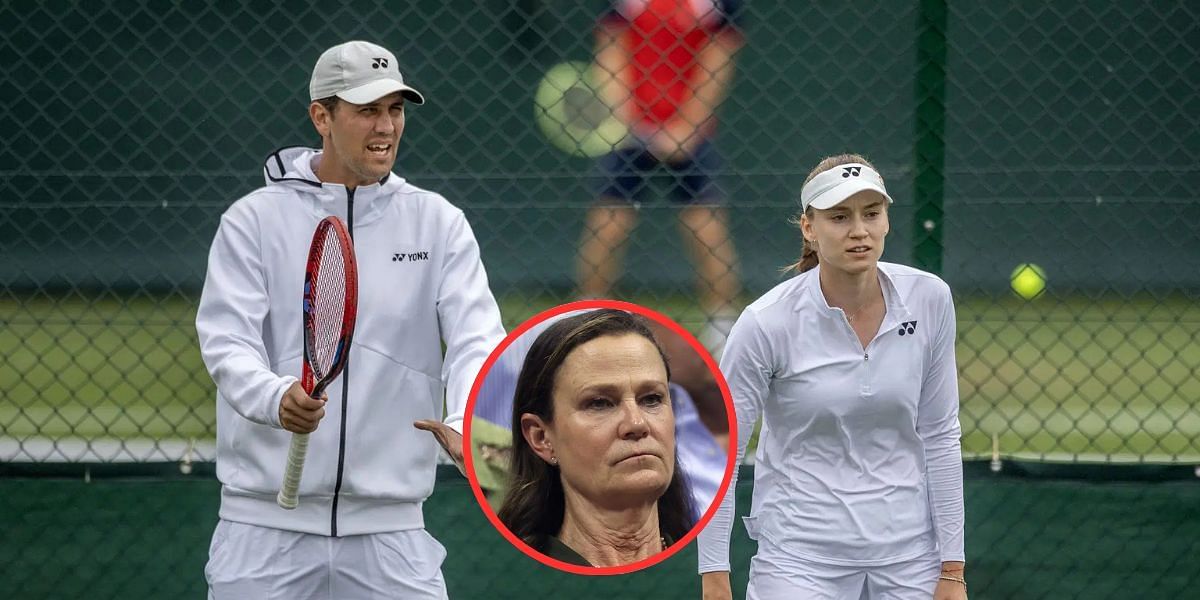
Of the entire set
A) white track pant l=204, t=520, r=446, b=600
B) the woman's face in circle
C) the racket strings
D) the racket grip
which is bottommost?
white track pant l=204, t=520, r=446, b=600

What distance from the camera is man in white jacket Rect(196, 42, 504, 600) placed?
2912mm

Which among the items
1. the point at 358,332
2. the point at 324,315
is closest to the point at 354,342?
the point at 358,332

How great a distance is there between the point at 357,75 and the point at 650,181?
7.67 feet

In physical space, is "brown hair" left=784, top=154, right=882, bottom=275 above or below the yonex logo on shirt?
above

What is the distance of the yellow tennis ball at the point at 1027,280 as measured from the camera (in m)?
6.57

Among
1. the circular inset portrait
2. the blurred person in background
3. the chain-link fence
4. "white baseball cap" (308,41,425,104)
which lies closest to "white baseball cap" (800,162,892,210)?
the circular inset portrait

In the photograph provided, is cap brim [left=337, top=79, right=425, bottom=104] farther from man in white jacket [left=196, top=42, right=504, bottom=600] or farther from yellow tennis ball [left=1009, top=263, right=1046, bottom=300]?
yellow tennis ball [left=1009, top=263, right=1046, bottom=300]

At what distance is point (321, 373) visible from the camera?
8.92 ft

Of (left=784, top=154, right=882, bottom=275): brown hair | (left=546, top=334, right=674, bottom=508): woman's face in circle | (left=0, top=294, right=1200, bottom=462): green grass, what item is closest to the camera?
(left=546, top=334, right=674, bottom=508): woman's face in circle

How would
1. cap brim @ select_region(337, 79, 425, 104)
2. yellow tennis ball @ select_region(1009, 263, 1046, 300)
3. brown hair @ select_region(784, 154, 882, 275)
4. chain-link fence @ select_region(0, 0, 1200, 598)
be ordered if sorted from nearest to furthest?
cap brim @ select_region(337, 79, 425, 104), brown hair @ select_region(784, 154, 882, 275), chain-link fence @ select_region(0, 0, 1200, 598), yellow tennis ball @ select_region(1009, 263, 1046, 300)

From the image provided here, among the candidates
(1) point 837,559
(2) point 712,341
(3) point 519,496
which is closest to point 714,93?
(2) point 712,341

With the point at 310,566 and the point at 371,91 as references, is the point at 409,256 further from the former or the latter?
the point at 310,566

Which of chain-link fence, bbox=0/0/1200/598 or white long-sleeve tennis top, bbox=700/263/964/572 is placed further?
chain-link fence, bbox=0/0/1200/598

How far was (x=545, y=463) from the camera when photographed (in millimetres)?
2449
